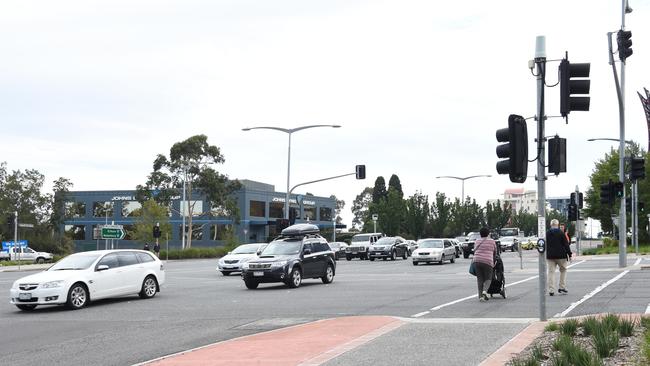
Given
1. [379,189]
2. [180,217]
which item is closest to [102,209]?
[180,217]

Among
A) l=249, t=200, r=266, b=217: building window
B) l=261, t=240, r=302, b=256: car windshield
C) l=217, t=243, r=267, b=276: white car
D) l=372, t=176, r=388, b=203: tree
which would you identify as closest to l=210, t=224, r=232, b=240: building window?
l=249, t=200, r=266, b=217: building window

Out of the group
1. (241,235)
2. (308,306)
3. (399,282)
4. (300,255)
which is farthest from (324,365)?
(241,235)

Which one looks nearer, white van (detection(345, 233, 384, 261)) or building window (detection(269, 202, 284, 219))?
white van (detection(345, 233, 384, 261))

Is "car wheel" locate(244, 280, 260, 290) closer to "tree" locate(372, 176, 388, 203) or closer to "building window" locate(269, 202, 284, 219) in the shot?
"building window" locate(269, 202, 284, 219)

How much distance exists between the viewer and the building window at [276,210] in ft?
348

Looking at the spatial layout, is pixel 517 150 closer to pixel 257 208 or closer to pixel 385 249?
pixel 385 249

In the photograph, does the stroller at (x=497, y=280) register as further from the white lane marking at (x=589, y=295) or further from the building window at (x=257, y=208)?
the building window at (x=257, y=208)

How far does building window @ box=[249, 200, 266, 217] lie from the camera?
101 metres

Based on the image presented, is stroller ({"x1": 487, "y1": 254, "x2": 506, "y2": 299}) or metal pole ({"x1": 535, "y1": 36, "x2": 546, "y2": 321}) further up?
metal pole ({"x1": 535, "y1": 36, "x2": 546, "y2": 321})

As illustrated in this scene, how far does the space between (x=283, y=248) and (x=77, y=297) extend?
7912 millimetres

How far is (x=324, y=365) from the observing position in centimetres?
923

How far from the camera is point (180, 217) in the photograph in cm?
9775

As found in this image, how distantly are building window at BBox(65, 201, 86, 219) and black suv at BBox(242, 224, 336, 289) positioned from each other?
71.6m

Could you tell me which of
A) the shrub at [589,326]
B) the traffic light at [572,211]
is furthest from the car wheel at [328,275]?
the traffic light at [572,211]
